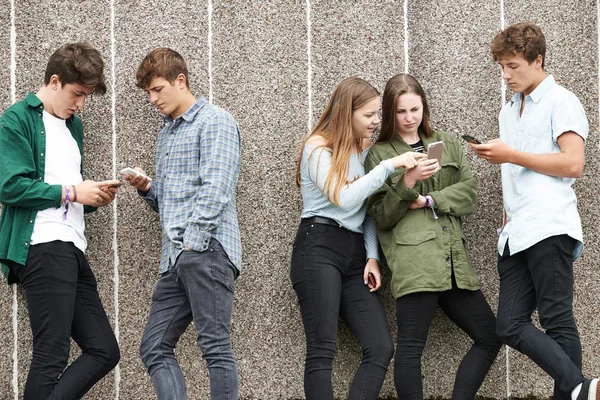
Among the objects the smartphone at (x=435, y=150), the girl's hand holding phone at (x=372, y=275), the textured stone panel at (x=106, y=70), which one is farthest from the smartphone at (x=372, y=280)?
the textured stone panel at (x=106, y=70)

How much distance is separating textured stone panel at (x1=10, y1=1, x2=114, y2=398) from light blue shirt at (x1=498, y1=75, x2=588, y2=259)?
6.38 feet

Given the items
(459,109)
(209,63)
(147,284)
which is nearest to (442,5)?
(459,109)

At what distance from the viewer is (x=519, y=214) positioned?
340cm

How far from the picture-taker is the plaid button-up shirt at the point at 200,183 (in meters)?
3.24

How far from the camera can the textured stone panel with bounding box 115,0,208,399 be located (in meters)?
3.96

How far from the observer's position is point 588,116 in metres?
4.09

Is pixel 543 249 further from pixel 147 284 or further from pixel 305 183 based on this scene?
pixel 147 284

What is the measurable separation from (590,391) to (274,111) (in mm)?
1994

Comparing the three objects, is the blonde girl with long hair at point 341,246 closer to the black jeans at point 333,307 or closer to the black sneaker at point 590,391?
the black jeans at point 333,307

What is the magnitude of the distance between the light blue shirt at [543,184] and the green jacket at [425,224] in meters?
0.22

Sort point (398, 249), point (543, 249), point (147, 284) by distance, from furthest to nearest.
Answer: point (147, 284) → point (398, 249) → point (543, 249)

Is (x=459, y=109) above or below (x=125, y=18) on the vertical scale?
below

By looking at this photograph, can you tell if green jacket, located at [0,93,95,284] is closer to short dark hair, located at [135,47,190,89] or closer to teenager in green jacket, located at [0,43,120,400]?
teenager in green jacket, located at [0,43,120,400]

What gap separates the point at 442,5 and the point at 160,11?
146 cm
